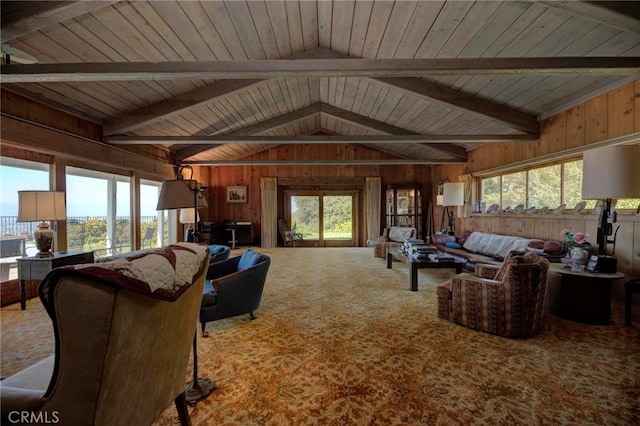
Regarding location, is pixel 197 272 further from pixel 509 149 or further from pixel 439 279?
pixel 509 149

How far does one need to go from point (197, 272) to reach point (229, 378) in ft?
3.64

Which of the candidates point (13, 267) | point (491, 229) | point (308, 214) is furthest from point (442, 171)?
point (13, 267)

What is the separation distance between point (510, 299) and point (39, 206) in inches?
190

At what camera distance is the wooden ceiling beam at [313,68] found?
2361 mm

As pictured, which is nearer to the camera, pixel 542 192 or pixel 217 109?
pixel 542 192

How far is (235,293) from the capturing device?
278 cm

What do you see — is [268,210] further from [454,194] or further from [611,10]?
[611,10]

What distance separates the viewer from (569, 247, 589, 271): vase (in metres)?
2.90

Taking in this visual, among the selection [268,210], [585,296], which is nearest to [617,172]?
[585,296]

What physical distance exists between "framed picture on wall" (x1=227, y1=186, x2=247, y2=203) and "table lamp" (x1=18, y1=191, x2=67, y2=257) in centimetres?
557

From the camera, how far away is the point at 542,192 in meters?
4.66

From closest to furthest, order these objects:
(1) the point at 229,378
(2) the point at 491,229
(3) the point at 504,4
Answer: (1) the point at 229,378 → (3) the point at 504,4 → (2) the point at 491,229

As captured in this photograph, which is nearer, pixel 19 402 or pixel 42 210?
pixel 19 402

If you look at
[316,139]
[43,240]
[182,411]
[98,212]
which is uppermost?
[316,139]
